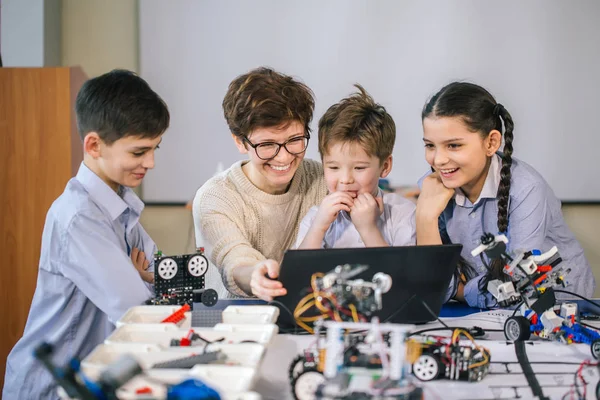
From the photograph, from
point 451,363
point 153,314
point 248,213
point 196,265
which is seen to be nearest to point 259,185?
point 248,213

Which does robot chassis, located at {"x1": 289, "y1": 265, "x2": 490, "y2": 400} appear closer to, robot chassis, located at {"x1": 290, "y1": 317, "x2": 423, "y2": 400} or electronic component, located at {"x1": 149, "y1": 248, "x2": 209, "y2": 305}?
robot chassis, located at {"x1": 290, "y1": 317, "x2": 423, "y2": 400}

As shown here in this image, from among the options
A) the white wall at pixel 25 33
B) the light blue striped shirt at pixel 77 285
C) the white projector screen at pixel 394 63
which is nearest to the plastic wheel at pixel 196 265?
the light blue striped shirt at pixel 77 285

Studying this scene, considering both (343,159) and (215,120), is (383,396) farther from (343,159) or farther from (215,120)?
(215,120)

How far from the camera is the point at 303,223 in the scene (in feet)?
5.90

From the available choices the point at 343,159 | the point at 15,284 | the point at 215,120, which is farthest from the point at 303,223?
the point at 215,120

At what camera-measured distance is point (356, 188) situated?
1.72m

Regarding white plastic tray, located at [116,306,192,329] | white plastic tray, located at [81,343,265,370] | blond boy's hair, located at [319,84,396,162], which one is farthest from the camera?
blond boy's hair, located at [319,84,396,162]

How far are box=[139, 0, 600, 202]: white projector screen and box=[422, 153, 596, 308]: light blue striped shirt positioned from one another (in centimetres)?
188

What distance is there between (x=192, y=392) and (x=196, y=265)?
670mm

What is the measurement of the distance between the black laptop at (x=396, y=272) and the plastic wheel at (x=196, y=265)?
0.23 meters

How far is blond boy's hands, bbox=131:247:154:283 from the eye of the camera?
1.58 meters

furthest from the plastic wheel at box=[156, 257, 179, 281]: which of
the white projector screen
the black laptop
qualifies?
the white projector screen

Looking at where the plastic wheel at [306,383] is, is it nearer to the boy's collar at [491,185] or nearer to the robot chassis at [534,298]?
the robot chassis at [534,298]

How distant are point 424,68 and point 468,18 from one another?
40cm
